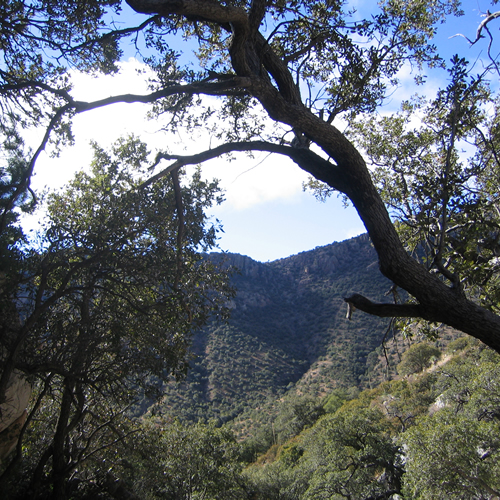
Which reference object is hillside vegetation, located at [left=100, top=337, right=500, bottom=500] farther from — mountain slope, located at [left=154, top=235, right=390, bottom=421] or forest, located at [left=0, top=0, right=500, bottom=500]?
mountain slope, located at [left=154, top=235, right=390, bottom=421]

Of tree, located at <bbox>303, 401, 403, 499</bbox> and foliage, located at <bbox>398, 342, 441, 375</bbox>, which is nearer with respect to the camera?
tree, located at <bbox>303, 401, 403, 499</bbox>

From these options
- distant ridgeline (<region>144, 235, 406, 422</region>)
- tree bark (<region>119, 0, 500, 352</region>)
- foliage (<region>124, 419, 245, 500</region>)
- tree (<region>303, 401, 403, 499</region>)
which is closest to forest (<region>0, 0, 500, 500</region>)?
tree bark (<region>119, 0, 500, 352</region>)

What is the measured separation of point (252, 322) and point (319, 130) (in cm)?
4751

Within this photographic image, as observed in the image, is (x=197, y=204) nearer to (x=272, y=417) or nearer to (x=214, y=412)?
(x=214, y=412)

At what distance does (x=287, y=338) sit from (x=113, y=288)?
46956 mm

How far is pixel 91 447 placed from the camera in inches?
286

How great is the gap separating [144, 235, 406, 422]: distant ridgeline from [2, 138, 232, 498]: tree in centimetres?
2266

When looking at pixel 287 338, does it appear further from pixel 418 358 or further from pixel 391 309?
pixel 391 309

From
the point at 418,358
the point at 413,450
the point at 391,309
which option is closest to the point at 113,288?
the point at 391,309

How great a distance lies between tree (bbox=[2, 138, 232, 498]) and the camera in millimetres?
3871

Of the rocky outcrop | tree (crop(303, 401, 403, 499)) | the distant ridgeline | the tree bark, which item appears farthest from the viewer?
the distant ridgeline

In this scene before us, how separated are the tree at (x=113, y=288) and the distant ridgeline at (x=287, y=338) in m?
22.7

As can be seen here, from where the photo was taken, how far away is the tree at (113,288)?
387 centimetres

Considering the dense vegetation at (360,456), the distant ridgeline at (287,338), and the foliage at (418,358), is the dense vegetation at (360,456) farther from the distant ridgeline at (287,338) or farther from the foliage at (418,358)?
the distant ridgeline at (287,338)
